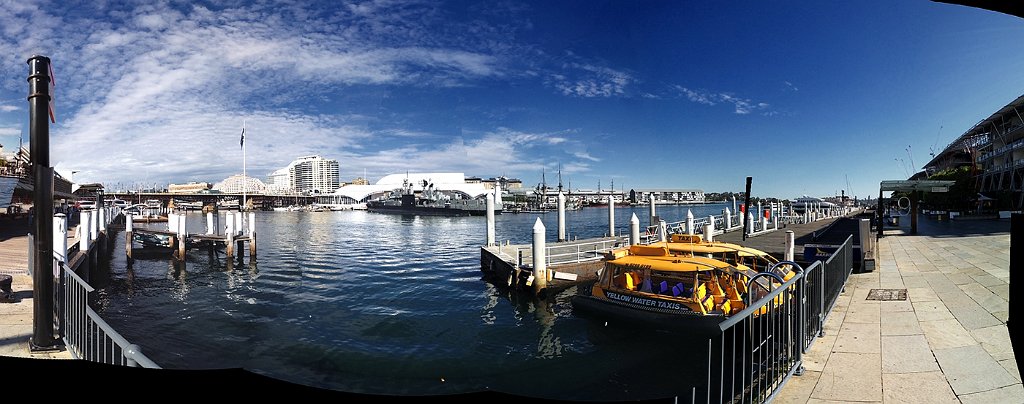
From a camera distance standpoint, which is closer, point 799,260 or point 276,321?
point 276,321

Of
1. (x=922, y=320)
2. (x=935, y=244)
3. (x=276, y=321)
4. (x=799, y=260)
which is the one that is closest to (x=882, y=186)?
(x=935, y=244)

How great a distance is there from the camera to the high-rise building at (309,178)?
137250 millimetres

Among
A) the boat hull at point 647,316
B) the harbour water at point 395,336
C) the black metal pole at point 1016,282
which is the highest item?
the black metal pole at point 1016,282

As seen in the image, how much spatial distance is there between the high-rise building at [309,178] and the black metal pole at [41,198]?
5525 inches

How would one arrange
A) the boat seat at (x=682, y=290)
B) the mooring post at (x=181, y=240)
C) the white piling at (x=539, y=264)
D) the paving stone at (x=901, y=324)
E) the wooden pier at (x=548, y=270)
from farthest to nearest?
the mooring post at (x=181, y=240)
the wooden pier at (x=548, y=270)
the white piling at (x=539, y=264)
the boat seat at (x=682, y=290)
the paving stone at (x=901, y=324)

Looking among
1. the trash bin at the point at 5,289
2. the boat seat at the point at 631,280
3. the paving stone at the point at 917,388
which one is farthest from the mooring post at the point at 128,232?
the paving stone at the point at 917,388

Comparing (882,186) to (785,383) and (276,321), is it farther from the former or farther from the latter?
(276,321)

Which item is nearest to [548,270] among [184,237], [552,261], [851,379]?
[552,261]

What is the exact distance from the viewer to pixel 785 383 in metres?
3.89

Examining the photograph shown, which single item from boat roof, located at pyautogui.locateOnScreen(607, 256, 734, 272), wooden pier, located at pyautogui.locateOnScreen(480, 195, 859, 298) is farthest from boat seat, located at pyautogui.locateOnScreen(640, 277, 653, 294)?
wooden pier, located at pyautogui.locateOnScreen(480, 195, 859, 298)

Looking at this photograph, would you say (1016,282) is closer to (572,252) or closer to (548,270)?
(548,270)

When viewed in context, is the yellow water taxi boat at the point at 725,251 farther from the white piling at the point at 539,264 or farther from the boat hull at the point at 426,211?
the boat hull at the point at 426,211

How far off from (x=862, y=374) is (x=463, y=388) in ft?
19.9

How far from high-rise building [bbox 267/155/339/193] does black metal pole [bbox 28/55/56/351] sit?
14034 centimetres
